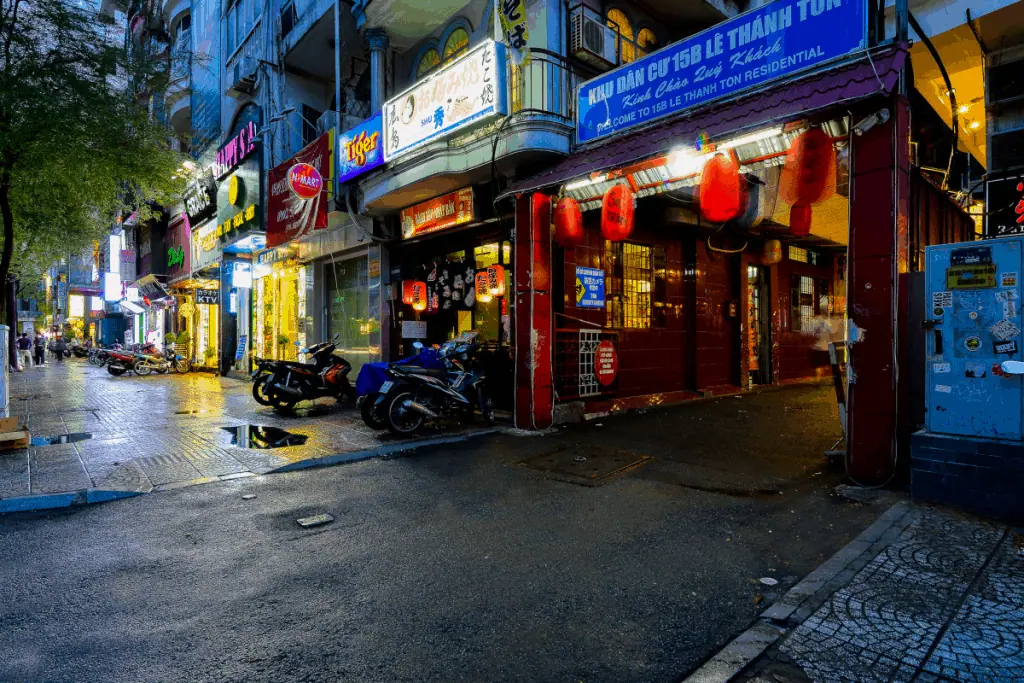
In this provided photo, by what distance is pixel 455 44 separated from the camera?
12680 millimetres

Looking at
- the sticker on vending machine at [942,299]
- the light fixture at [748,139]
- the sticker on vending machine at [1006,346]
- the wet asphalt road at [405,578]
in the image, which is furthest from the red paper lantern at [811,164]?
the wet asphalt road at [405,578]

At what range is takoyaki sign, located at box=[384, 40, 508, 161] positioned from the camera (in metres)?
8.91

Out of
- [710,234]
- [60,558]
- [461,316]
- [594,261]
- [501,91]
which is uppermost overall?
[501,91]

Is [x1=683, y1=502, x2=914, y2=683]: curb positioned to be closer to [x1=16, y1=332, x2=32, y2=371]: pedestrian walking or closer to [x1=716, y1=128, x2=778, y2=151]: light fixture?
[x1=716, y1=128, x2=778, y2=151]: light fixture

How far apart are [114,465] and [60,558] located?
9.60 ft

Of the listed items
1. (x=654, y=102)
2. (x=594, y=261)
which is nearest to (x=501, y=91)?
(x=654, y=102)

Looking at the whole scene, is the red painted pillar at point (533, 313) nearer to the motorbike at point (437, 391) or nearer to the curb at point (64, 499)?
the motorbike at point (437, 391)

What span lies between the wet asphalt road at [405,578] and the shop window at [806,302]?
37.7 feet

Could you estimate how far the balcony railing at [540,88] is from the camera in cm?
888

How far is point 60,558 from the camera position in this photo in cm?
412

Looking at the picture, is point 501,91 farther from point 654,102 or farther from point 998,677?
point 998,677

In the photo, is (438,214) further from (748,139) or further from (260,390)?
(748,139)

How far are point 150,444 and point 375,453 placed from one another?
3.38m

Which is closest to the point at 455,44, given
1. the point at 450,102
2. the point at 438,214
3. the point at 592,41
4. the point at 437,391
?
the point at 450,102
